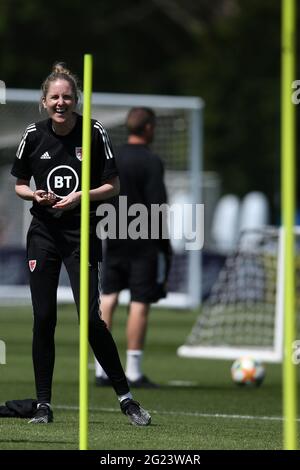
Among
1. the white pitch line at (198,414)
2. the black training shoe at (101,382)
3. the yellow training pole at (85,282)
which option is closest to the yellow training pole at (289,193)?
the yellow training pole at (85,282)

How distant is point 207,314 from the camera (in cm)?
1778

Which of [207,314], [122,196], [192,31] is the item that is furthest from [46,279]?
[192,31]

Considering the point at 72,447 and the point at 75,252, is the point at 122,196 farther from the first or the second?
the point at 72,447

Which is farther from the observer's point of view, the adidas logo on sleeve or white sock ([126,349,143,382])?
white sock ([126,349,143,382])

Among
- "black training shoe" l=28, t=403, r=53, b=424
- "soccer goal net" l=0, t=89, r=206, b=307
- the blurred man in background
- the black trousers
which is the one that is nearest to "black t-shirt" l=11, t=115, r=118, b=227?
the black trousers

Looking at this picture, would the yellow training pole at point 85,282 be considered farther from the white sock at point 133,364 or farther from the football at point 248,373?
the football at point 248,373

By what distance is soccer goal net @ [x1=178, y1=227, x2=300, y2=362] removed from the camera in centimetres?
1625

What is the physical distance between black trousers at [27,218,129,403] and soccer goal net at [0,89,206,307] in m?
10.8

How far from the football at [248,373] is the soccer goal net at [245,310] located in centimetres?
246

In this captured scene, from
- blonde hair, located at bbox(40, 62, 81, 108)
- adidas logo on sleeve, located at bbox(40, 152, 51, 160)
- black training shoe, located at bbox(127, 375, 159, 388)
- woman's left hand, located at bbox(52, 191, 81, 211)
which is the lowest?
black training shoe, located at bbox(127, 375, 159, 388)

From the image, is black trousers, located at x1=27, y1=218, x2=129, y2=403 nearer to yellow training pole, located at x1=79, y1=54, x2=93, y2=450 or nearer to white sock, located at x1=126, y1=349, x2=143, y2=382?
yellow training pole, located at x1=79, y1=54, x2=93, y2=450

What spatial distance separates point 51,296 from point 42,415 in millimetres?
719

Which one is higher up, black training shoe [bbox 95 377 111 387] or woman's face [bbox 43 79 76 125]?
woman's face [bbox 43 79 76 125]

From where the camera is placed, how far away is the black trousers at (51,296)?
866 cm
